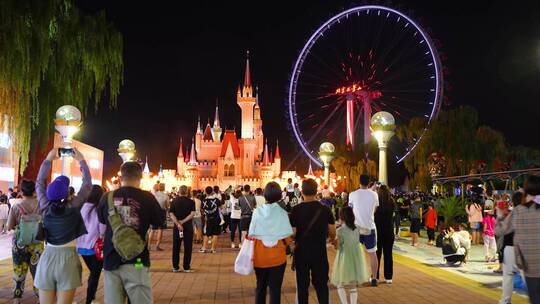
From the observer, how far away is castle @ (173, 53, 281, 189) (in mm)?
100812

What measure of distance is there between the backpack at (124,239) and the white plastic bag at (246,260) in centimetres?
166

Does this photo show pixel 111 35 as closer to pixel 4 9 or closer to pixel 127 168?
pixel 4 9

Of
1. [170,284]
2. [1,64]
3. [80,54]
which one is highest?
[80,54]

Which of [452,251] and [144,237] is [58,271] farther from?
[452,251]

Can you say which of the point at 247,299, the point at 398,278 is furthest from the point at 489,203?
the point at 247,299

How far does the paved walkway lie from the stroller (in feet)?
1.77

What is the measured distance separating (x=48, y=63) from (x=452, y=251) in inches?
435

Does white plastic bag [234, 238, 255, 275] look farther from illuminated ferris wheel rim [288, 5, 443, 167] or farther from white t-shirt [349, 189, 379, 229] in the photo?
illuminated ferris wheel rim [288, 5, 443, 167]

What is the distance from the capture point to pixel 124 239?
15.2ft

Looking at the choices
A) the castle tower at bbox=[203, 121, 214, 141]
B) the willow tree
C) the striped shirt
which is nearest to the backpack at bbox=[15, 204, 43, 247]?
the willow tree

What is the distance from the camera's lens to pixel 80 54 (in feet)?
45.1

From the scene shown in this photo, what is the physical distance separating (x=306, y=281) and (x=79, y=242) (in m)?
3.28

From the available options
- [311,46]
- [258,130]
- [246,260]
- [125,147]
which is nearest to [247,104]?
[258,130]

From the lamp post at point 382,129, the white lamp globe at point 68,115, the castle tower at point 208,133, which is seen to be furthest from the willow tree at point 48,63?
the castle tower at point 208,133
